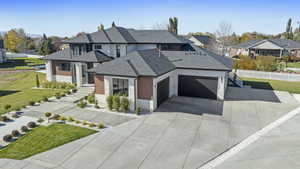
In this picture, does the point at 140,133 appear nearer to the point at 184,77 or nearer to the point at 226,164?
the point at 226,164

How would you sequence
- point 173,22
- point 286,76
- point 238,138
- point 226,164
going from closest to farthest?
1. point 226,164
2. point 238,138
3. point 286,76
4. point 173,22

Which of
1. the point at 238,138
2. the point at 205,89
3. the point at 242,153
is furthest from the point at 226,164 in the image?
the point at 205,89

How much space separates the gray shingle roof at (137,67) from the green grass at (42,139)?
4964mm

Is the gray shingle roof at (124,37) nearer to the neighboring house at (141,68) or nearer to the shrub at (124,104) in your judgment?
the neighboring house at (141,68)

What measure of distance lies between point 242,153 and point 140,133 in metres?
5.40

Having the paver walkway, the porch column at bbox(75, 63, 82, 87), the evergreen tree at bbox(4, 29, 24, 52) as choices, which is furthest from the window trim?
the evergreen tree at bbox(4, 29, 24, 52)

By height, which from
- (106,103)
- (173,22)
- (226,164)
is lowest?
(226,164)

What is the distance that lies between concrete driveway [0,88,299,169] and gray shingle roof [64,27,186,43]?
1066cm

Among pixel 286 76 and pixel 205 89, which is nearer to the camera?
pixel 205 89

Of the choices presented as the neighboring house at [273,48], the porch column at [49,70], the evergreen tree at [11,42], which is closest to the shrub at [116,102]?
the porch column at [49,70]

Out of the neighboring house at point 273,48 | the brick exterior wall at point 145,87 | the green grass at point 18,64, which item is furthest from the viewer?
the neighboring house at point 273,48

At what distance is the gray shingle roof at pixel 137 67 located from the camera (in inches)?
567

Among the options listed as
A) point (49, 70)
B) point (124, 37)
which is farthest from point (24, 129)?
point (124, 37)

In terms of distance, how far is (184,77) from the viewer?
18250 mm
